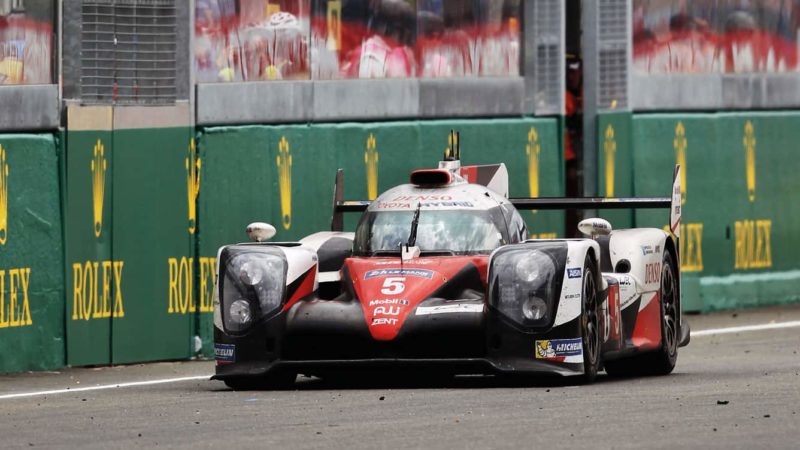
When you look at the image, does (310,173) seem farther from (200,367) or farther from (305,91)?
(200,367)

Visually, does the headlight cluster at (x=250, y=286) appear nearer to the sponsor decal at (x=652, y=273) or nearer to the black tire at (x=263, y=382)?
the black tire at (x=263, y=382)

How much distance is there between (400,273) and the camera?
13352 millimetres

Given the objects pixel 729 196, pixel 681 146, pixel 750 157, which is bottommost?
pixel 729 196

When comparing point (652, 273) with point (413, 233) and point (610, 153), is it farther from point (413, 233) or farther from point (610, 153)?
point (610, 153)

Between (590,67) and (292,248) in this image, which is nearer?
(292,248)

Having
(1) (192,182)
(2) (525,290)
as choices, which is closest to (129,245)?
(1) (192,182)

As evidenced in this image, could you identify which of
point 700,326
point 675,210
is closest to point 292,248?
point 675,210

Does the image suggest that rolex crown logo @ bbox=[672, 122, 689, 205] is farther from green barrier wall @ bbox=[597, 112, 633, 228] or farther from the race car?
the race car

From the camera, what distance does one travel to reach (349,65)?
2002 cm

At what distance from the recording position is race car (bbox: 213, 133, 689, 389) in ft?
42.0

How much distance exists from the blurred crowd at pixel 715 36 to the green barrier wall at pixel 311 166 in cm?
245

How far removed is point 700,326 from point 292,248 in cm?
862

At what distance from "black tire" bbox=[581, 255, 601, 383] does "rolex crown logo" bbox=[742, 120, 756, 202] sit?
10816 mm

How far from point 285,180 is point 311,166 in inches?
15.6
